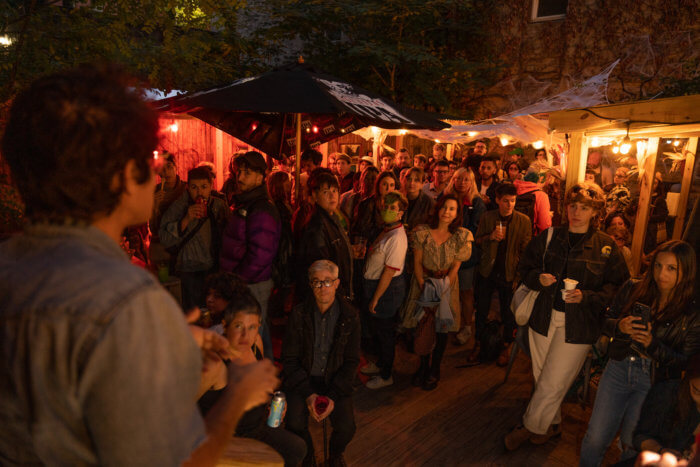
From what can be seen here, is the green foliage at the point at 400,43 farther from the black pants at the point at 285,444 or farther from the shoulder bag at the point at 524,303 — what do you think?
the black pants at the point at 285,444

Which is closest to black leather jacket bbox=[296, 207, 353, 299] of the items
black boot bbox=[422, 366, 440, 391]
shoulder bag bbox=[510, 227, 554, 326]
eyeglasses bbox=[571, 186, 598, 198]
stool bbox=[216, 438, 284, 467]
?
black boot bbox=[422, 366, 440, 391]

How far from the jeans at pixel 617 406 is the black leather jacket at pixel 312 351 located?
1697 mm

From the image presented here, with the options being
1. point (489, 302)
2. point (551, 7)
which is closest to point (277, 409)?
point (489, 302)

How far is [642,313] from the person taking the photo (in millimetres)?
2797

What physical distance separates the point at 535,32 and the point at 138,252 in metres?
12.0

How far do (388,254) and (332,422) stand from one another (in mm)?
1670

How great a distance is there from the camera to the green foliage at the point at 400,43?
11094 mm

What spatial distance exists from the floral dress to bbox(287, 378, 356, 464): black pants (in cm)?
148

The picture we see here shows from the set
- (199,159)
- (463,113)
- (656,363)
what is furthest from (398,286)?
(463,113)

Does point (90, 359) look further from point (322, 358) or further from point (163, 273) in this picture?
point (163, 273)

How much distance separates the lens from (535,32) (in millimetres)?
11953

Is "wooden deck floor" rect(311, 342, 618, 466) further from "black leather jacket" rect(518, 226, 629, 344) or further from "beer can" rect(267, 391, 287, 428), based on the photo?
"beer can" rect(267, 391, 287, 428)

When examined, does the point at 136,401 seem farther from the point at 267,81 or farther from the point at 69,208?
the point at 267,81

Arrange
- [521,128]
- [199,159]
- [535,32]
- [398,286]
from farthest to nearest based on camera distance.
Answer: [535,32]
[199,159]
[521,128]
[398,286]
